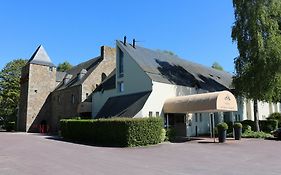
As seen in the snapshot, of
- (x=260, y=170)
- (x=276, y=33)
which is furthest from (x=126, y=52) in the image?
(x=260, y=170)

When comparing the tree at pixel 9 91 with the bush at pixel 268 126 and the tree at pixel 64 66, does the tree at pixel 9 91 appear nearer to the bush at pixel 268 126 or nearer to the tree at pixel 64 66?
the tree at pixel 64 66

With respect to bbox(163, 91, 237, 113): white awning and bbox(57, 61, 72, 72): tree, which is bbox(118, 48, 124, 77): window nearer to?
bbox(163, 91, 237, 113): white awning

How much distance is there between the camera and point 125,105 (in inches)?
1190

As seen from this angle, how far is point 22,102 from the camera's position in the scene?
47844 mm

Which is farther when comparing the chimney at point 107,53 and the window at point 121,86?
the chimney at point 107,53

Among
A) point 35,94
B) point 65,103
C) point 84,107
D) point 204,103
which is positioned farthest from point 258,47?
point 35,94

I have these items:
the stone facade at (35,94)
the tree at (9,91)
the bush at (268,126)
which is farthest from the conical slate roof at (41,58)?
the bush at (268,126)

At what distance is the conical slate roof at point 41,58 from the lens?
47.6m

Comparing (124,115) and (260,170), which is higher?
(124,115)

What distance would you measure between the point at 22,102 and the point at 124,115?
86.1ft

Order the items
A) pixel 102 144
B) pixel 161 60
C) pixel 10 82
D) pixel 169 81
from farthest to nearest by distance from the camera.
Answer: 1. pixel 10 82
2. pixel 161 60
3. pixel 169 81
4. pixel 102 144

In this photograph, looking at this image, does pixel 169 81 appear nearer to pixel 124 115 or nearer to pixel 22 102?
pixel 124 115

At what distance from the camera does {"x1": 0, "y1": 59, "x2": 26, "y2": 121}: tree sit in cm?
5756

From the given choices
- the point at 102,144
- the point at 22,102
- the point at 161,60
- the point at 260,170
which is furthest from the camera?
the point at 22,102
